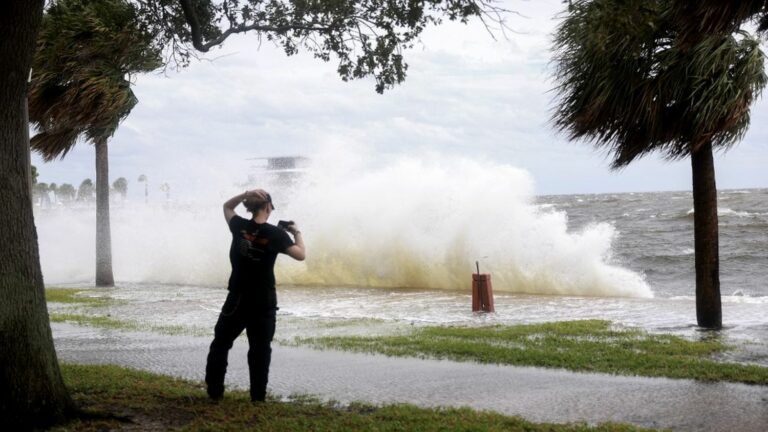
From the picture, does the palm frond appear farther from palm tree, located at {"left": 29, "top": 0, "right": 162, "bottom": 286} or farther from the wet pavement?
palm tree, located at {"left": 29, "top": 0, "right": 162, "bottom": 286}

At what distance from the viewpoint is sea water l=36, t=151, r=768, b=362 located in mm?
15422

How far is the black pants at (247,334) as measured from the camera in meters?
6.14

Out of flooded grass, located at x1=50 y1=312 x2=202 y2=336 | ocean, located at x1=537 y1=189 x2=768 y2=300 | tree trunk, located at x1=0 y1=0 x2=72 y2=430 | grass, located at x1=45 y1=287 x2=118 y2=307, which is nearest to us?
tree trunk, located at x1=0 y1=0 x2=72 y2=430

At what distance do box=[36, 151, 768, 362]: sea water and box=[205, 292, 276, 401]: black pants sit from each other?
611 centimetres

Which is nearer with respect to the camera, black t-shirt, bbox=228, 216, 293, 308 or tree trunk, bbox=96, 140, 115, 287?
black t-shirt, bbox=228, 216, 293, 308

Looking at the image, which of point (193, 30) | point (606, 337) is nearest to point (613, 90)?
point (606, 337)

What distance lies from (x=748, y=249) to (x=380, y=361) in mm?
27269

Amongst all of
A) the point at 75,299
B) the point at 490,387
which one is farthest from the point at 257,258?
the point at 75,299

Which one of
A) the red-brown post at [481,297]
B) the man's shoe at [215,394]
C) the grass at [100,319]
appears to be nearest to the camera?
the man's shoe at [215,394]

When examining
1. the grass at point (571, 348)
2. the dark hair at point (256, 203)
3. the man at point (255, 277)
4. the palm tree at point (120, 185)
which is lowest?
the grass at point (571, 348)

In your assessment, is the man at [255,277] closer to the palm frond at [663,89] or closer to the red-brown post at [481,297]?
the palm frond at [663,89]

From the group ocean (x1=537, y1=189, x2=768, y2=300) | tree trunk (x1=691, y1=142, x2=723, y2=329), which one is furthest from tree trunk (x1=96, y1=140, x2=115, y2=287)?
tree trunk (x1=691, y1=142, x2=723, y2=329)

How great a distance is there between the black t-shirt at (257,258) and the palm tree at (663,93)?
5.46 meters

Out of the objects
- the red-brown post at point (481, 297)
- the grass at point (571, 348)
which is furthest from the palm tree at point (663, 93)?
the red-brown post at point (481, 297)
